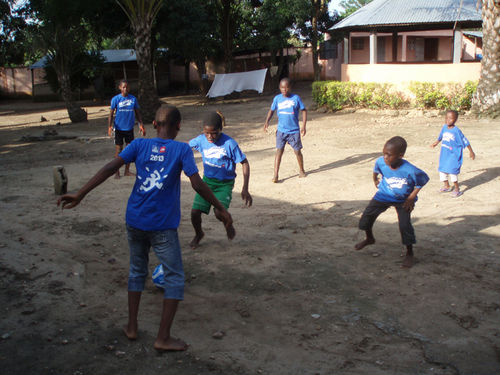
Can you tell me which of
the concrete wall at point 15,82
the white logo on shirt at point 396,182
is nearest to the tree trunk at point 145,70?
the white logo on shirt at point 396,182

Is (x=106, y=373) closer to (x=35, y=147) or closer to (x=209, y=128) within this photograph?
(x=209, y=128)

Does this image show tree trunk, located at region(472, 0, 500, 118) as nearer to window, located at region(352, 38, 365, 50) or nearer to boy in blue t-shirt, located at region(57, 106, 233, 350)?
boy in blue t-shirt, located at region(57, 106, 233, 350)

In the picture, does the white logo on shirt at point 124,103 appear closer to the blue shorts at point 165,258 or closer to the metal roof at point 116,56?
the blue shorts at point 165,258

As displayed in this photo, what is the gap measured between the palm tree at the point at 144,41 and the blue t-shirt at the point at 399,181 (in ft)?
44.4

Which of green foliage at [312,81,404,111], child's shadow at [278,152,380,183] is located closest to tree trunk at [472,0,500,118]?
green foliage at [312,81,404,111]

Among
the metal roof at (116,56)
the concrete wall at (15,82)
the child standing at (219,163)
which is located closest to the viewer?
the child standing at (219,163)

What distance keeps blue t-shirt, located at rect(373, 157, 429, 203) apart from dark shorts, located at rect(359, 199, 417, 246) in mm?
60

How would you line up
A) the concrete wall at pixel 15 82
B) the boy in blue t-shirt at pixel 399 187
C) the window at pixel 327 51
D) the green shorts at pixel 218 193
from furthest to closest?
the concrete wall at pixel 15 82 → the window at pixel 327 51 → the green shorts at pixel 218 193 → the boy in blue t-shirt at pixel 399 187

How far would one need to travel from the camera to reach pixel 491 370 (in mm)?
2871

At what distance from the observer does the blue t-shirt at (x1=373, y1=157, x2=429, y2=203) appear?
4410 millimetres

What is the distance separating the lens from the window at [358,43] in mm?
28391

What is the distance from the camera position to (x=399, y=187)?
451 centimetres

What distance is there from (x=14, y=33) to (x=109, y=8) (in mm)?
4753

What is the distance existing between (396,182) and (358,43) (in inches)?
1033
